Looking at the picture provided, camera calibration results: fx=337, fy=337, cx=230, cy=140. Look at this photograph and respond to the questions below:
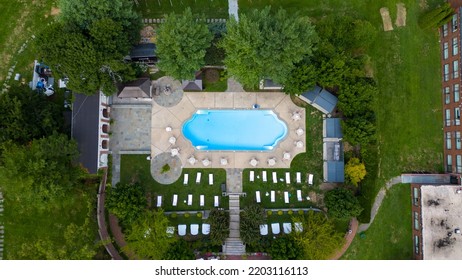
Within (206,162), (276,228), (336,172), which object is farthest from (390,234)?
(206,162)

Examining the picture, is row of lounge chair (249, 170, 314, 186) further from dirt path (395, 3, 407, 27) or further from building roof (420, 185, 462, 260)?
dirt path (395, 3, 407, 27)

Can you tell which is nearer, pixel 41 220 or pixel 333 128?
pixel 41 220

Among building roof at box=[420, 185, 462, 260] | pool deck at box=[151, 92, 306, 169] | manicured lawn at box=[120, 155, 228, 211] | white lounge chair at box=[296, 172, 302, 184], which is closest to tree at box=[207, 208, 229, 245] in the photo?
manicured lawn at box=[120, 155, 228, 211]

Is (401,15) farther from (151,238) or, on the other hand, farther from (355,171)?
(151,238)

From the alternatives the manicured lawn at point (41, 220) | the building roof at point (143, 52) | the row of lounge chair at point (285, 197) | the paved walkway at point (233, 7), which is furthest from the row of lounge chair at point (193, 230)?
the paved walkway at point (233, 7)

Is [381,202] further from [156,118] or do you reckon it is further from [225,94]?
[156,118]

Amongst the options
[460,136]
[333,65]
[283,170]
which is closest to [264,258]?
[283,170]
